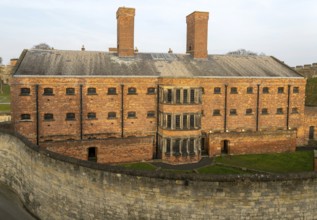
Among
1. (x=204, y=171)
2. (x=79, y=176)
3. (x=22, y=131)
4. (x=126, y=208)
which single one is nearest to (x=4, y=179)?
(x=22, y=131)

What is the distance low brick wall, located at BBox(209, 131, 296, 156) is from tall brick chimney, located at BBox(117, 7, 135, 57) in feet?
45.9

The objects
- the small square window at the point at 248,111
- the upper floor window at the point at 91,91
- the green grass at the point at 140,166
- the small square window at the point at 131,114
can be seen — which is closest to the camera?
the green grass at the point at 140,166

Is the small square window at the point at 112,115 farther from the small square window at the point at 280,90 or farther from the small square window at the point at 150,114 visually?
the small square window at the point at 280,90

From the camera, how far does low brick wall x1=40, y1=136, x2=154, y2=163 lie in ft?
84.6

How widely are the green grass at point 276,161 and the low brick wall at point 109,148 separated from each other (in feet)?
25.6

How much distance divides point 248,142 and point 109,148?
14632 mm

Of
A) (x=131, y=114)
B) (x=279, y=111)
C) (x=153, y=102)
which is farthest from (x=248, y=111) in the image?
(x=131, y=114)

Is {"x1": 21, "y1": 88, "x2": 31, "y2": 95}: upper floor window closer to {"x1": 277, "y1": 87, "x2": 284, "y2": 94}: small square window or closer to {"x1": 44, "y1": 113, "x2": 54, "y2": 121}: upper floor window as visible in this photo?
{"x1": 44, "y1": 113, "x2": 54, "y2": 121}: upper floor window

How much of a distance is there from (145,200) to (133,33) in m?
24.1

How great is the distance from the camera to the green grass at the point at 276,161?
987 inches

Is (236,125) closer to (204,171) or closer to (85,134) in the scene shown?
(204,171)

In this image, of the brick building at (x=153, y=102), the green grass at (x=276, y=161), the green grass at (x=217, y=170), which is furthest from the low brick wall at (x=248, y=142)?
the green grass at (x=217, y=170)

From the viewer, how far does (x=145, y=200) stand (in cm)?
1395

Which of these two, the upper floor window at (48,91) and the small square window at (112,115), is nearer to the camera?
the upper floor window at (48,91)
